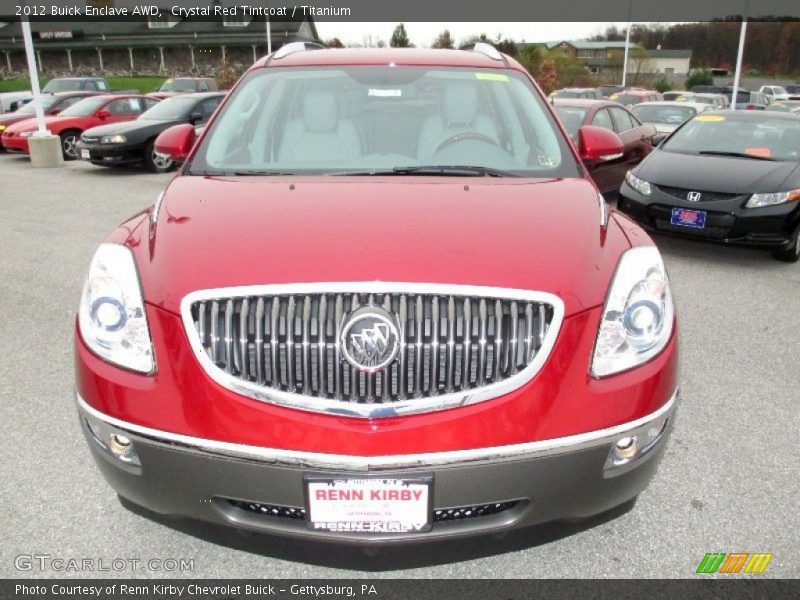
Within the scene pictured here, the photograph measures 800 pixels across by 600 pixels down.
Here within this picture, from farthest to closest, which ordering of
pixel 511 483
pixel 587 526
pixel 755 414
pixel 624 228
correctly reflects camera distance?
pixel 755 414, pixel 624 228, pixel 587 526, pixel 511 483

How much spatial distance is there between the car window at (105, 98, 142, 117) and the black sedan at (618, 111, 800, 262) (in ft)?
40.6

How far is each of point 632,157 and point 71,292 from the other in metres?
7.68

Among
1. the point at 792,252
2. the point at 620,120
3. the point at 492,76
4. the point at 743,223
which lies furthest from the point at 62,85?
the point at 492,76

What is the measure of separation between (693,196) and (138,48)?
58482 millimetres

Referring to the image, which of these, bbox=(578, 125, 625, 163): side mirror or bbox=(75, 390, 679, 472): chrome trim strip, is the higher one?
bbox=(578, 125, 625, 163): side mirror

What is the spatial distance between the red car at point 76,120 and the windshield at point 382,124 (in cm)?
1362

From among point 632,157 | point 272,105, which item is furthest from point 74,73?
point 272,105

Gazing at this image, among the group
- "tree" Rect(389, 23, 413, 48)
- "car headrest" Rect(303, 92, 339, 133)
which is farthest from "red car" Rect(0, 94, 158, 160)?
"tree" Rect(389, 23, 413, 48)

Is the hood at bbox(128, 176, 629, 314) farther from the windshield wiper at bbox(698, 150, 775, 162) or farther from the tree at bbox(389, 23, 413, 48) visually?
the tree at bbox(389, 23, 413, 48)

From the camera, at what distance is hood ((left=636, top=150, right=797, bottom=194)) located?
6.45 metres

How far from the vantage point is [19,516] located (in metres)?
2.66

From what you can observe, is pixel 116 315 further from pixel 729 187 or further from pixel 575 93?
pixel 575 93

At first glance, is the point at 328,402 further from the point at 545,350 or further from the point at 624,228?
the point at 624,228

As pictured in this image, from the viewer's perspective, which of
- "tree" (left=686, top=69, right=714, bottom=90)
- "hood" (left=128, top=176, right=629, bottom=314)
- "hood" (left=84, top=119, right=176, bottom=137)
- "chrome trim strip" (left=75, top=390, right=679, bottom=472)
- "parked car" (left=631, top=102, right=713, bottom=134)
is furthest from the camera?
"tree" (left=686, top=69, right=714, bottom=90)
